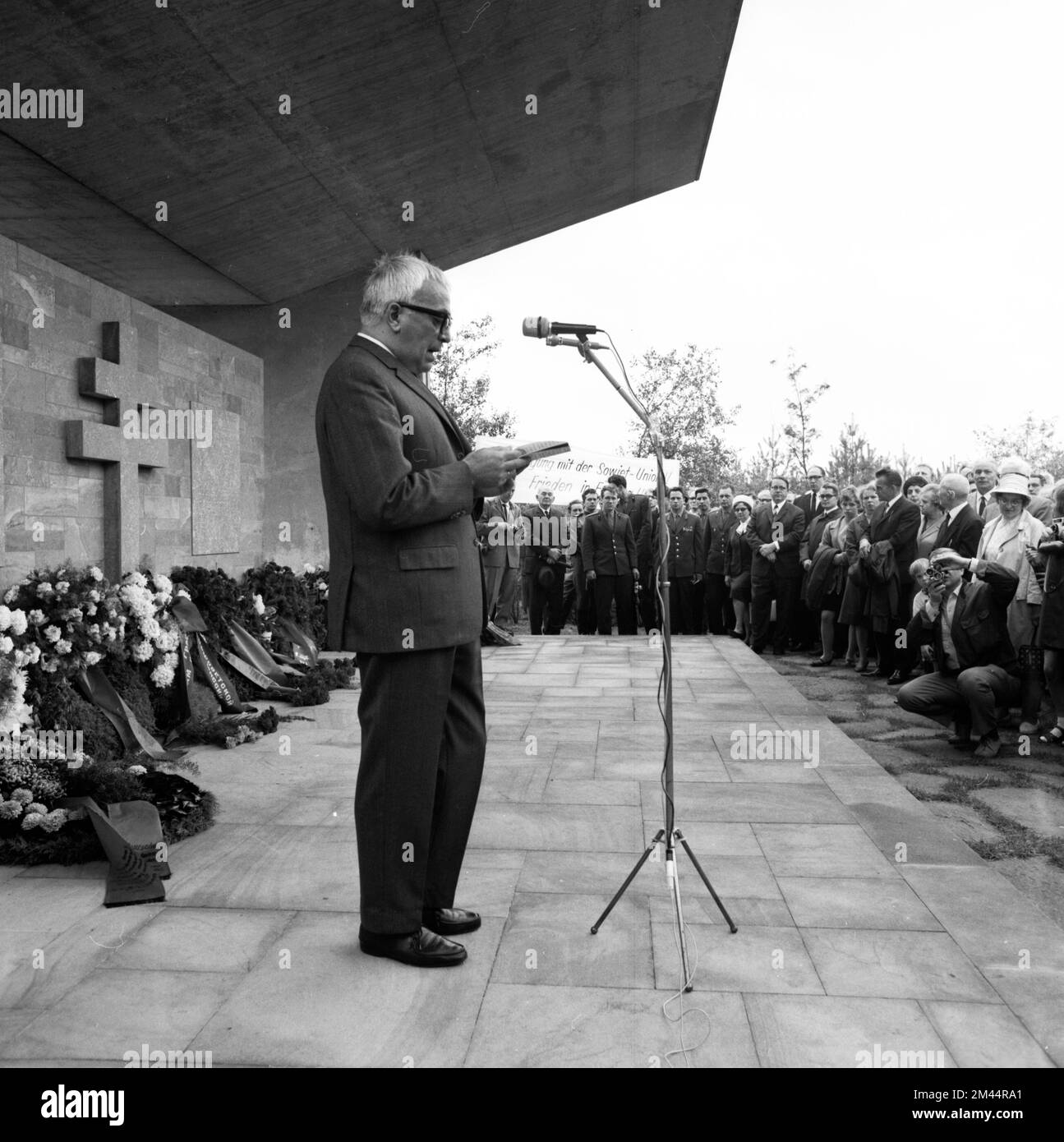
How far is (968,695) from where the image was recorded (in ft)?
21.1

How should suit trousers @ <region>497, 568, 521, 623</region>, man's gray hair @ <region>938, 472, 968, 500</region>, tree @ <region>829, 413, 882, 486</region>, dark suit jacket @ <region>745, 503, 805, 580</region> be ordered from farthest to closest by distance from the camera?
tree @ <region>829, 413, 882, 486</region> → suit trousers @ <region>497, 568, 521, 623</region> → dark suit jacket @ <region>745, 503, 805, 580</region> → man's gray hair @ <region>938, 472, 968, 500</region>

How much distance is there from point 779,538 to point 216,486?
6.37 meters

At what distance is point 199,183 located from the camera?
8.68 metres

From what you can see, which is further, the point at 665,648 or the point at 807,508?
the point at 807,508

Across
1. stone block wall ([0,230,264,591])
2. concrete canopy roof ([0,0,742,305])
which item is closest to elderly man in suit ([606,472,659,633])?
concrete canopy roof ([0,0,742,305])

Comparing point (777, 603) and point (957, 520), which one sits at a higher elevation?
point (957, 520)

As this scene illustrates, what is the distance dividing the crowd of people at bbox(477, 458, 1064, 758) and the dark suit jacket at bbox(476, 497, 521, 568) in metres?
0.03

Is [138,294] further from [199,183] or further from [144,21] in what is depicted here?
[144,21]

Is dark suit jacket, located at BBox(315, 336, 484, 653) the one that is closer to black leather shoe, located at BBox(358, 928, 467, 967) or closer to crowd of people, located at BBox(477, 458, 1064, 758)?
crowd of people, located at BBox(477, 458, 1064, 758)

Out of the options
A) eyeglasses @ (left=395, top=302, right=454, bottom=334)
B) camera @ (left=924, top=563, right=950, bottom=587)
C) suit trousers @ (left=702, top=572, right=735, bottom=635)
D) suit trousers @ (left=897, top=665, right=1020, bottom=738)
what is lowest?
suit trousers @ (left=897, top=665, right=1020, bottom=738)

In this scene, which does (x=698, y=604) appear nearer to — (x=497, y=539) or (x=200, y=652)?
(x=497, y=539)

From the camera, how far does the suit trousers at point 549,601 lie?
14320mm

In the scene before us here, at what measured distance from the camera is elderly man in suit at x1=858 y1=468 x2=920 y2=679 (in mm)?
9578

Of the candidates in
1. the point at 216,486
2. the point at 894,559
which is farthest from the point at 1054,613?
the point at 216,486
